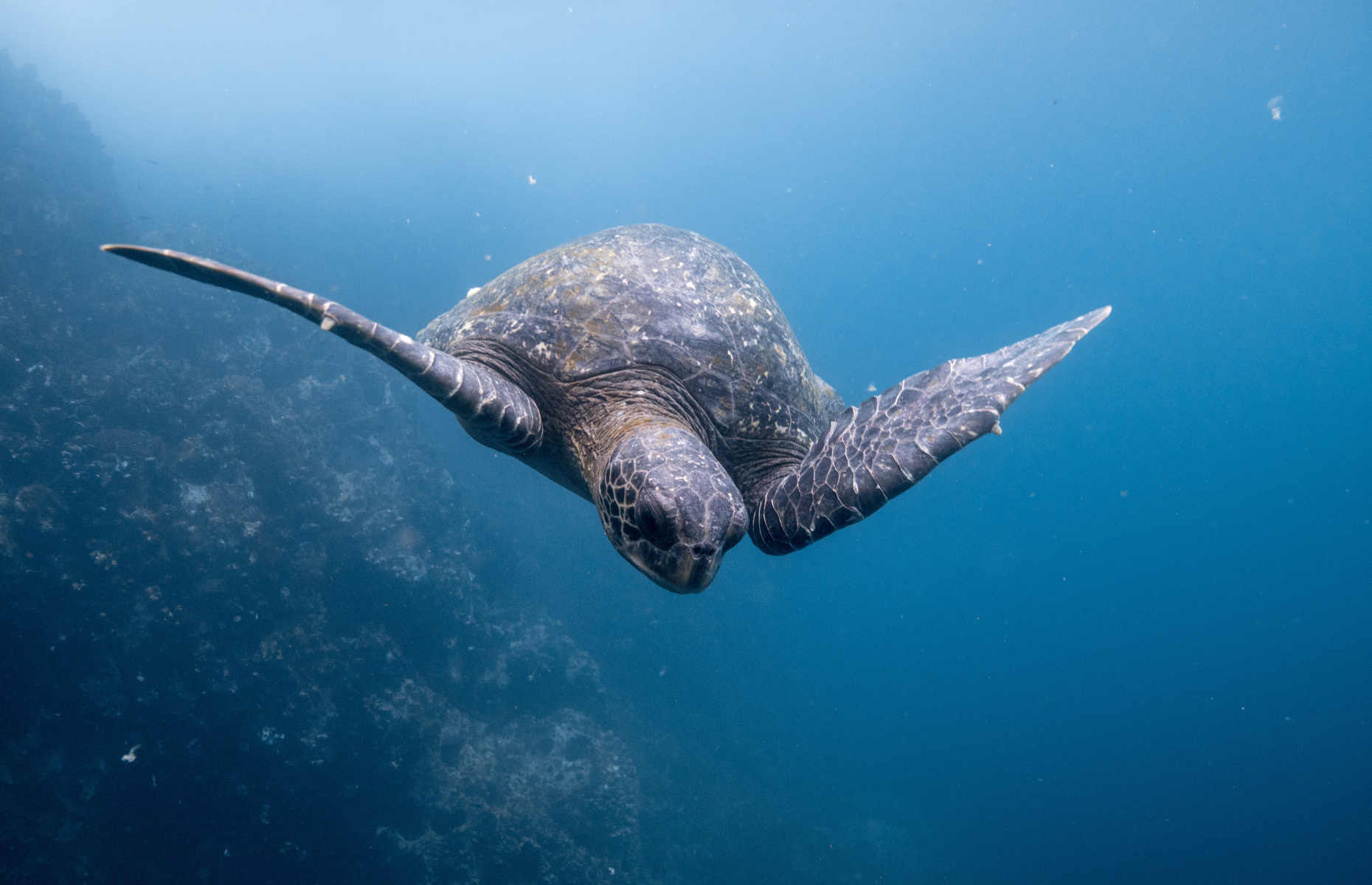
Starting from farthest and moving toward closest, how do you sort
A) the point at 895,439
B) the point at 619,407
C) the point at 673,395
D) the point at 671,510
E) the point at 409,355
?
the point at 673,395 < the point at 619,407 < the point at 895,439 < the point at 409,355 < the point at 671,510

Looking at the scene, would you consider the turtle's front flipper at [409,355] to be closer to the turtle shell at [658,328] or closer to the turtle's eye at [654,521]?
the turtle shell at [658,328]

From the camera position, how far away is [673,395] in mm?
3871

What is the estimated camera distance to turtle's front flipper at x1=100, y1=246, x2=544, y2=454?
2.30 metres

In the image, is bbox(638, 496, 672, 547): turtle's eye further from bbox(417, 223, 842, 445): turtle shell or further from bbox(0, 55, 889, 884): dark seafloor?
bbox(0, 55, 889, 884): dark seafloor

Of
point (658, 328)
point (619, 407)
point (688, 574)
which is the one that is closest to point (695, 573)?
point (688, 574)

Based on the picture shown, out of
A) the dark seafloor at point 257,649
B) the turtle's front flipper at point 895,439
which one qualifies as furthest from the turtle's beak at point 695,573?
the dark seafloor at point 257,649

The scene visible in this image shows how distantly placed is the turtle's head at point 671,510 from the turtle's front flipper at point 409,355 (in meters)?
0.85

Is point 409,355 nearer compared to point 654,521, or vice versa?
point 654,521

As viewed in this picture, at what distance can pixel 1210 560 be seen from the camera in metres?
37.3

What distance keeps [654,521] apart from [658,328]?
5.84 ft

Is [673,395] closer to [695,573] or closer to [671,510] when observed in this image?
[671,510]

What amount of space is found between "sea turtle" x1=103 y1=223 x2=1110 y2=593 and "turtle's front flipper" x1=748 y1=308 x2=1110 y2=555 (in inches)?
0.5

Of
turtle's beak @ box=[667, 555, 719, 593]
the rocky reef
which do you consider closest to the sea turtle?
turtle's beak @ box=[667, 555, 719, 593]

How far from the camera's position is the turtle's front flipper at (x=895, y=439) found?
3162mm
